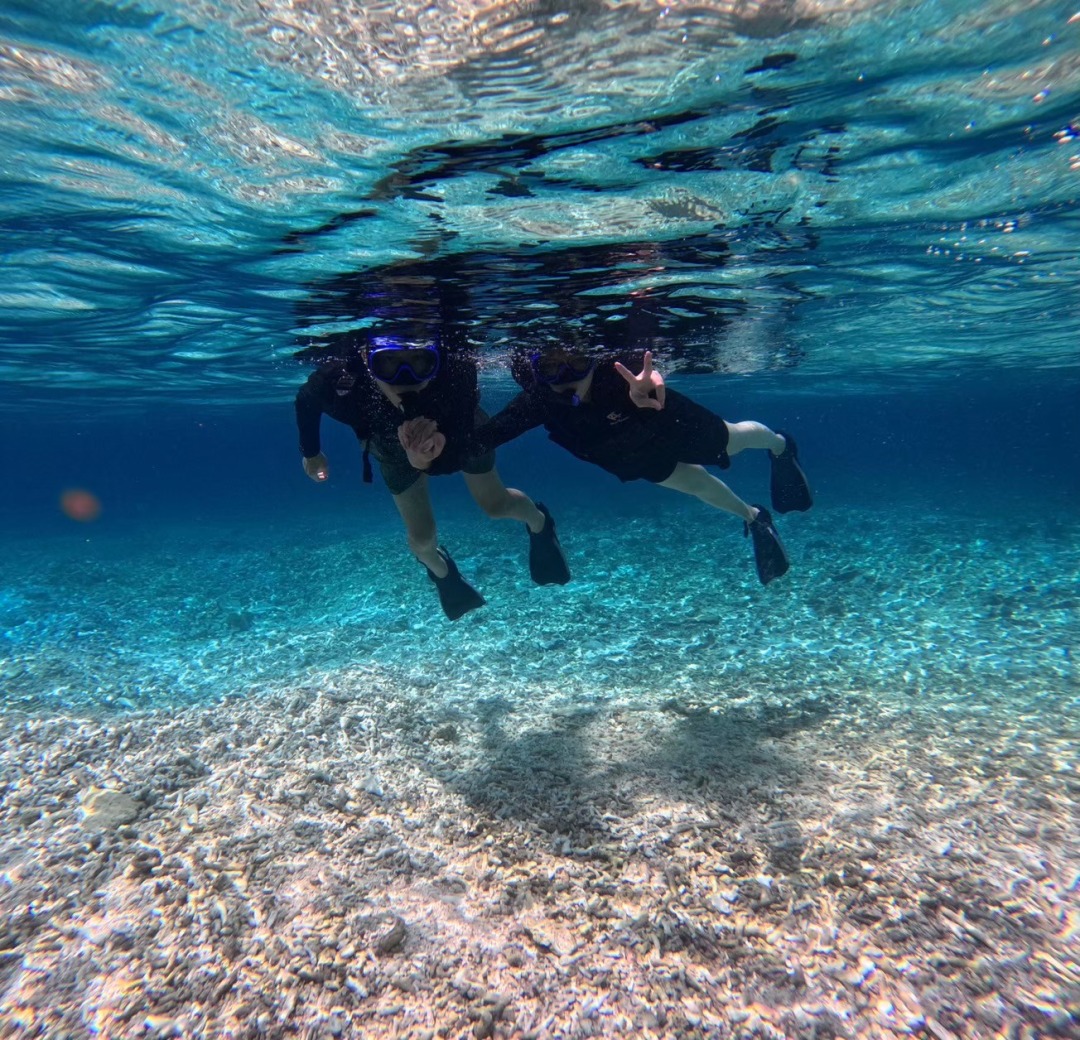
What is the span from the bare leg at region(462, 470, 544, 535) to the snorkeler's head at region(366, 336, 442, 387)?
5.60 ft

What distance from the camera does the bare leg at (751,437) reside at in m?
8.92

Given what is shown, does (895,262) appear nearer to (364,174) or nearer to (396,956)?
(364,174)

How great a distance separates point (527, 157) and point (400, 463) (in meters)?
3.99

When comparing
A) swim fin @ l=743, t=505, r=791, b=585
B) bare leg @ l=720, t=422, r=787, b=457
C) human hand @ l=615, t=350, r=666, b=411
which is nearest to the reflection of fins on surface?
human hand @ l=615, t=350, r=666, b=411

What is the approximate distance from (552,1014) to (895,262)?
1341 cm

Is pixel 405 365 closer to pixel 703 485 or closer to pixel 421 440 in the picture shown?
pixel 421 440

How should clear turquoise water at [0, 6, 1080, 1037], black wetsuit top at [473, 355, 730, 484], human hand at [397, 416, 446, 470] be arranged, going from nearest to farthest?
clear turquoise water at [0, 6, 1080, 1037] < human hand at [397, 416, 446, 470] < black wetsuit top at [473, 355, 730, 484]

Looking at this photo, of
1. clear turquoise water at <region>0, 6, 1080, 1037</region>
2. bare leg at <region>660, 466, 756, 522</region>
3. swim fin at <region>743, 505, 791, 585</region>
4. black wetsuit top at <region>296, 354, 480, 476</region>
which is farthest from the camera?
swim fin at <region>743, 505, 791, 585</region>

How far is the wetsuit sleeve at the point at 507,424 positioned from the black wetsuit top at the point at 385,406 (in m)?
0.14

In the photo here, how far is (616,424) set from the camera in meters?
7.58

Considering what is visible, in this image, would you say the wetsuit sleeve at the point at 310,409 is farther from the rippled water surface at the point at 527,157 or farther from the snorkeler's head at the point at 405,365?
the rippled water surface at the point at 527,157

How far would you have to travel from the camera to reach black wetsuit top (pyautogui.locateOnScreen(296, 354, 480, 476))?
23.3ft

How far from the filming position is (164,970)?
3.23 meters

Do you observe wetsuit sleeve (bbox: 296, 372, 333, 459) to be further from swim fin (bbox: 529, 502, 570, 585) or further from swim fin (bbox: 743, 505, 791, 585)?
swim fin (bbox: 743, 505, 791, 585)
